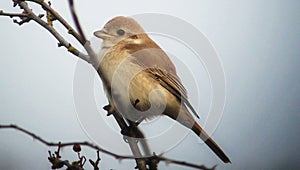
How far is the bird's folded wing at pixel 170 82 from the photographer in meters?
0.68

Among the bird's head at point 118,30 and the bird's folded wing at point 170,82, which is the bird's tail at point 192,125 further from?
the bird's head at point 118,30

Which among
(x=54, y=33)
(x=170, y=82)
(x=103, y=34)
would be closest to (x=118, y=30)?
(x=103, y=34)

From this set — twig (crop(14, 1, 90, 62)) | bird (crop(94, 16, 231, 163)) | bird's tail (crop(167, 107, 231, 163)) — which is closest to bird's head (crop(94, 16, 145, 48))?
bird (crop(94, 16, 231, 163))

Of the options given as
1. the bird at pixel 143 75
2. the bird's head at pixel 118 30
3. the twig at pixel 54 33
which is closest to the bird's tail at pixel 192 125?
the bird at pixel 143 75

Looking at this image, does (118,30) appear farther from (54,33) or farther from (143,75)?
(54,33)

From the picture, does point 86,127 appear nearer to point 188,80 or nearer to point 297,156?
point 188,80

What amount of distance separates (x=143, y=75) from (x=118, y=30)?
0.10 m

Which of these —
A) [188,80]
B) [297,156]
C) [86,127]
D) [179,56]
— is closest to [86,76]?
[86,127]

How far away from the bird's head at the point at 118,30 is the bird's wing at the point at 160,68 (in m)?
0.04

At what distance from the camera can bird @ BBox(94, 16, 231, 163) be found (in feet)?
2.08

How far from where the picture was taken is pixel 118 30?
70 cm

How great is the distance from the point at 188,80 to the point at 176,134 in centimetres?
17

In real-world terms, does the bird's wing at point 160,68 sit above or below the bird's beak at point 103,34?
below

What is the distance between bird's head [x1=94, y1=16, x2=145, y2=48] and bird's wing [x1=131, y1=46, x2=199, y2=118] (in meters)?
0.04
